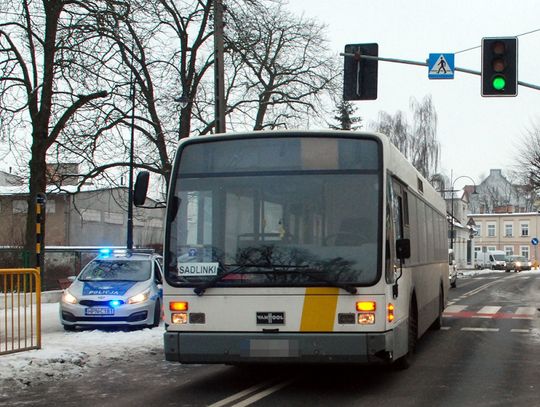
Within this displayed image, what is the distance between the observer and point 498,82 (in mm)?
15430

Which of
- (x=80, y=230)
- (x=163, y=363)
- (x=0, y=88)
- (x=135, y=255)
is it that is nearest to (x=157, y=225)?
(x=80, y=230)

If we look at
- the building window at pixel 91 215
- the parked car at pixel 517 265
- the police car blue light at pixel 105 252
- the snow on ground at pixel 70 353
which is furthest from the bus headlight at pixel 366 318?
the parked car at pixel 517 265

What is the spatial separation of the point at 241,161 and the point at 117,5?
51.2ft

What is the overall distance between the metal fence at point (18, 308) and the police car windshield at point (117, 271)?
131 inches

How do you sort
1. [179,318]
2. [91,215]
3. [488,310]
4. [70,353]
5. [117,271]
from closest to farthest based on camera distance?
[179,318] → [70,353] → [117,271] → [488,310] → [91,215]

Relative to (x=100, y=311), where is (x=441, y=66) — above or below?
above

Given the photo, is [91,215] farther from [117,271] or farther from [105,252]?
[117,271]

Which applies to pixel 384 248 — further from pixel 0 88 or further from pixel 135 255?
pixel 0 88

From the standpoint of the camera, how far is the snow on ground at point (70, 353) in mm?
9281

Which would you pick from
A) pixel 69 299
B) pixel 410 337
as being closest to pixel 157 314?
pixel 69 299

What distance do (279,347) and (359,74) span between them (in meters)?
9.26

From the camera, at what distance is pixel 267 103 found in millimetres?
29625

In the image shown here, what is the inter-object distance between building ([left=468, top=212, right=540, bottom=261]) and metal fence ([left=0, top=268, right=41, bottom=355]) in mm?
102504

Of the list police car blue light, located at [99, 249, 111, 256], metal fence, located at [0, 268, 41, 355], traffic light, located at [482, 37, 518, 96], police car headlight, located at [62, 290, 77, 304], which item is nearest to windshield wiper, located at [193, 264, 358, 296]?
metal fence, located at [0, 268, 41, 355]
